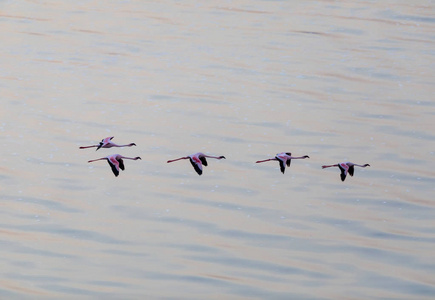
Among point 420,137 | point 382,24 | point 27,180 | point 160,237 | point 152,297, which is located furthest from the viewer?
point 382,24

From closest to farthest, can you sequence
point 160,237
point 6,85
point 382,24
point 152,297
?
point 152,297 < point 160,237 < point 6,85 < point 382,24

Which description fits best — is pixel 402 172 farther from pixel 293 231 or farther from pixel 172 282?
pixel 172 282

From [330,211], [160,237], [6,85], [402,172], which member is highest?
[6,85]

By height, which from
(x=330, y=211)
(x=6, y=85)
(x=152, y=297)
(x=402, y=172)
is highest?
(x=6, y=85)

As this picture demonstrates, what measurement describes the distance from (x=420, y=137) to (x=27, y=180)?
2427mm

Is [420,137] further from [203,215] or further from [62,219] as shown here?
[62,219]

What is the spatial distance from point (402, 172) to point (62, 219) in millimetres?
2024

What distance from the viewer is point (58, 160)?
5430 mm

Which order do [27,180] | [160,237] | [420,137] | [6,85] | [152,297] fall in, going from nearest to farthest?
1. [152,297]
2. [160,237]
3. [27,180]
4. [420,137]
5. [6,85]

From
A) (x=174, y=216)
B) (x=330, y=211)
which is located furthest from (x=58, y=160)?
(x=330, y=211)

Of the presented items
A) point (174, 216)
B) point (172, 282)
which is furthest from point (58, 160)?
point (172, 282)

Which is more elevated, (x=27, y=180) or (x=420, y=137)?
(x=420, y=137)

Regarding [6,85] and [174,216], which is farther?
[6,85]

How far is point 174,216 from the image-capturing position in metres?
5.03
